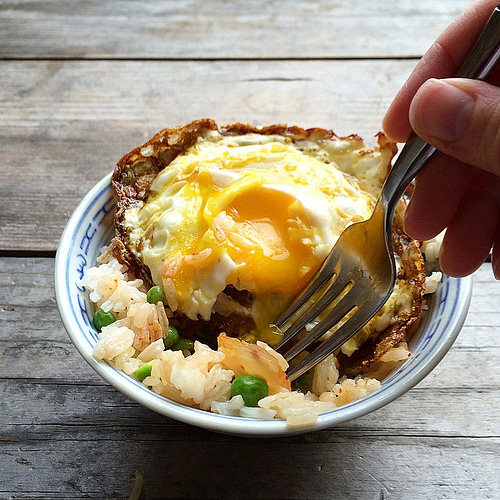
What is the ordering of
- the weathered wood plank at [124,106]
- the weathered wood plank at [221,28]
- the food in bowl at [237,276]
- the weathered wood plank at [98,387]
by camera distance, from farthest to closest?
the weathered wood plank at [221,28] < the weathered wood plank at [124,106] < the weathered wood plank at [98,387] < the food in bowl at [237,276]

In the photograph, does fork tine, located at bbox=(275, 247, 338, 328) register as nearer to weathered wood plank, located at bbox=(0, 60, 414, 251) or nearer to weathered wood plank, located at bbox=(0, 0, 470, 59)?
weathered wood plank, located at bbox=(0, 60, 414, 251)

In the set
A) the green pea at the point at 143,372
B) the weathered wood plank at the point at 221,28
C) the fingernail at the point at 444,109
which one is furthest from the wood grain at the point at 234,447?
the weathered wood plank at the point at 221,28

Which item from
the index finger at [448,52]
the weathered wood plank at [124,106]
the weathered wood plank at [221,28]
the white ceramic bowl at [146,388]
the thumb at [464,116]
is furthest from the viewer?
the weathered wood plank at [221,28]

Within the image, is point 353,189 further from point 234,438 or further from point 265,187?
point 234,438

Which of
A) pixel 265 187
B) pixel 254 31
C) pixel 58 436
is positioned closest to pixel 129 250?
pixel 265 187

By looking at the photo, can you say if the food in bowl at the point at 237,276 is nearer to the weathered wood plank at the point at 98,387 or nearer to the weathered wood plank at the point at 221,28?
the weathered wood plank at the point at 98,387

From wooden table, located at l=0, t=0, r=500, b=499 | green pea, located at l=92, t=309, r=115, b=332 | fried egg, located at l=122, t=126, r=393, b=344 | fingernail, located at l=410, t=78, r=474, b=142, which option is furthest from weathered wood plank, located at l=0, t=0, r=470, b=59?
fingernail, located at l=410, t=78, r=474, b=142

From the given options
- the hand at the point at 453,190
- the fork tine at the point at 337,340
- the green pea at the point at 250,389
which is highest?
the hand at the point at 453,190
